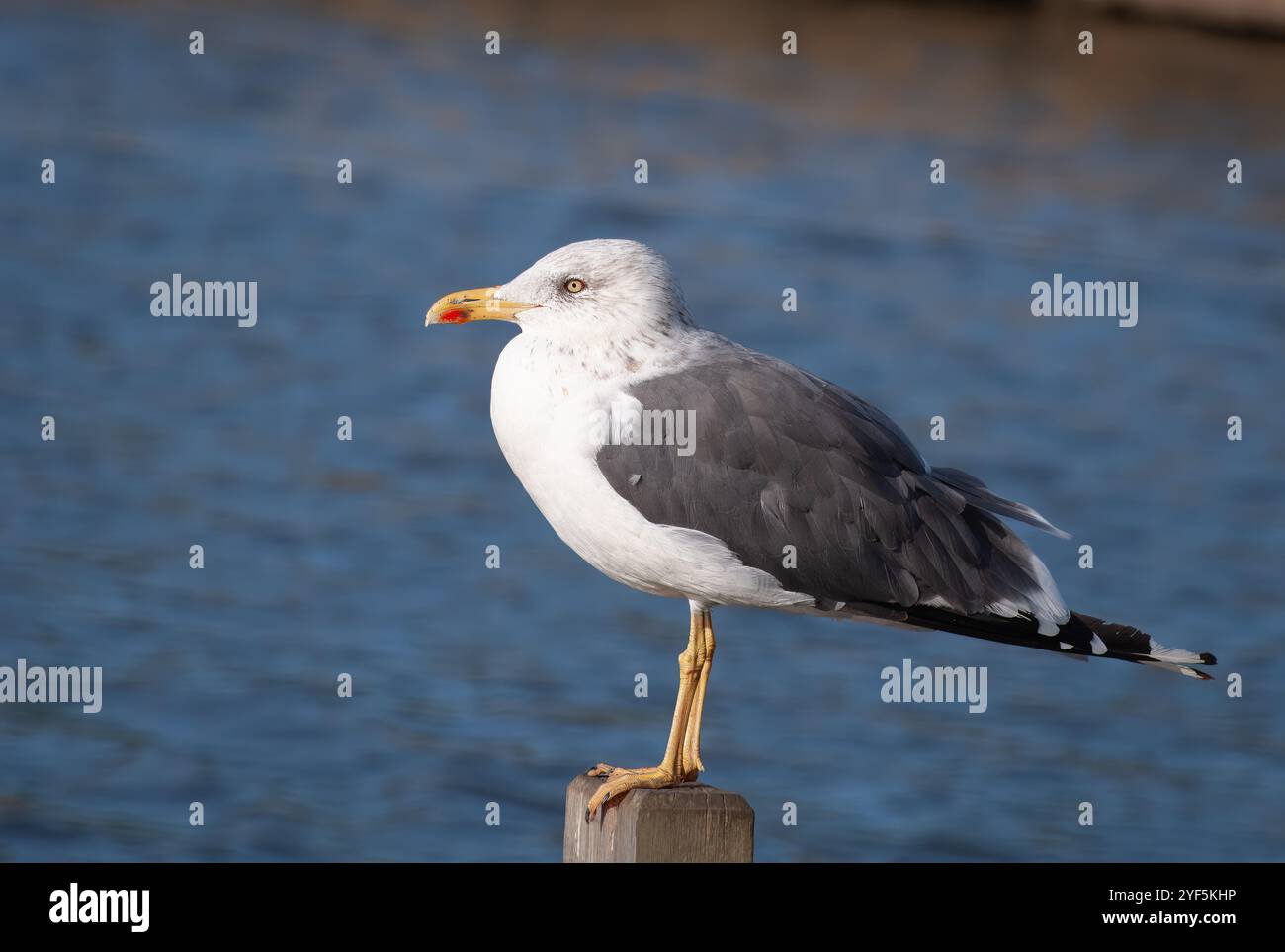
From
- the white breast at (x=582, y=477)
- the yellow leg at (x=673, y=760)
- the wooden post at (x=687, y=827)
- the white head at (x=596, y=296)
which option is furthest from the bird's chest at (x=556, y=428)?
the wooden post at (x=687, y=827)

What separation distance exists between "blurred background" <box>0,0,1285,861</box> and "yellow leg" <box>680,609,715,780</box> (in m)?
5.56

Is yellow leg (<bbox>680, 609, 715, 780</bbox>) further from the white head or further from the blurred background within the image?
the blurred background

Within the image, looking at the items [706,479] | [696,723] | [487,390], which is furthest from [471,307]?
[487,390]

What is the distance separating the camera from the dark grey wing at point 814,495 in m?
5.78

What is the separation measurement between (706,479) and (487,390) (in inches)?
459

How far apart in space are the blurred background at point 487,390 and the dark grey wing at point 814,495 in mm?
5526

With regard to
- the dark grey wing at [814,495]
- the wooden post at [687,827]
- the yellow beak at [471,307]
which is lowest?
the wooden post at [687,827]

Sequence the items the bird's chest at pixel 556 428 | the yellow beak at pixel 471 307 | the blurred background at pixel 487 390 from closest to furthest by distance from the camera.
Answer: the bird's chest at pixel 556 428, the yellow beak at pixel 471 307, the blurred background at pixel 487 390

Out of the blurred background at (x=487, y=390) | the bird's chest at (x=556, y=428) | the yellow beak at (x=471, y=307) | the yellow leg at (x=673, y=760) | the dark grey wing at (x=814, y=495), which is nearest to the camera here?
the yellow leg at (x=673, y=760)

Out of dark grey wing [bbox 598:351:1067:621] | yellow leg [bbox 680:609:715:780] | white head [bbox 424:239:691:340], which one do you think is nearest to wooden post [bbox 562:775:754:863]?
yellow leg [bbox 680:609:715:780]

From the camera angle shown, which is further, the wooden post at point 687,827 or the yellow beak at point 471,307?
the yellow beak at point 471,307

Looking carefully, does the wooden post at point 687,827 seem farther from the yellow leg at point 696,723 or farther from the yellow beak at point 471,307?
the yellow beak at point 471,307

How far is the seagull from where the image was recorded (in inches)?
224

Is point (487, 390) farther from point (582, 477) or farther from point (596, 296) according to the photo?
point (582, 477)
